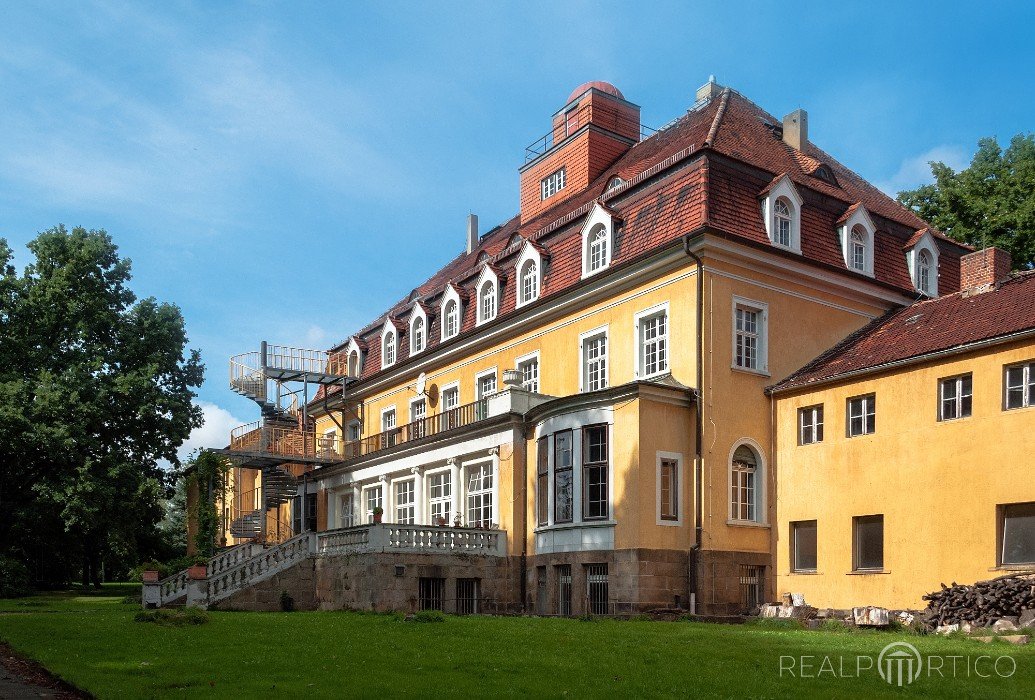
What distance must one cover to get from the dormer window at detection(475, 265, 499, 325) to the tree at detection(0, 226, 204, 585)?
13788 millimetres

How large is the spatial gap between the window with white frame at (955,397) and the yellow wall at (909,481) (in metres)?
0.14

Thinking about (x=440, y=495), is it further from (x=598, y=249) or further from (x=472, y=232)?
(x=472, y=232)

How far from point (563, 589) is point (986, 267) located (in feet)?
43.7

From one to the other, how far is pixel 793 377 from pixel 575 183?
13.9 m

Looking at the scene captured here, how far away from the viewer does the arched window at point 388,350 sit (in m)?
42.8

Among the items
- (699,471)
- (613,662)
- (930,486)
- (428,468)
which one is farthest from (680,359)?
(613,662)

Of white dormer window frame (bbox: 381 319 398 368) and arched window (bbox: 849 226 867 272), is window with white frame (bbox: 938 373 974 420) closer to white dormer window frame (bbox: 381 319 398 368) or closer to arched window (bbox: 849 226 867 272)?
arched window (bbox: 849 226 867 272)

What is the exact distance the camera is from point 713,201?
89.2 feet

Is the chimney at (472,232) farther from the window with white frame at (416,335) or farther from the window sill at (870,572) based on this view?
the window sill at (870,572)

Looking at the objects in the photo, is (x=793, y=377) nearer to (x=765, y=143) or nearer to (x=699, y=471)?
(x=699, y=471)

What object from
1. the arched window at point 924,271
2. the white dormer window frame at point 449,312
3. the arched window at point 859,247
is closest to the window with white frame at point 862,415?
the arched window at point 859,247

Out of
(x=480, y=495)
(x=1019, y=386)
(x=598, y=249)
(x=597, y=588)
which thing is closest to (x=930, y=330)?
(x=1019, y=386)

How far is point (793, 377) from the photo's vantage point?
27359 millimetres

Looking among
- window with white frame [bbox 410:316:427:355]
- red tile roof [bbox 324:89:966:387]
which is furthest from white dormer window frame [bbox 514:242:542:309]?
window with white frame [bbox 410:316:427:355]
